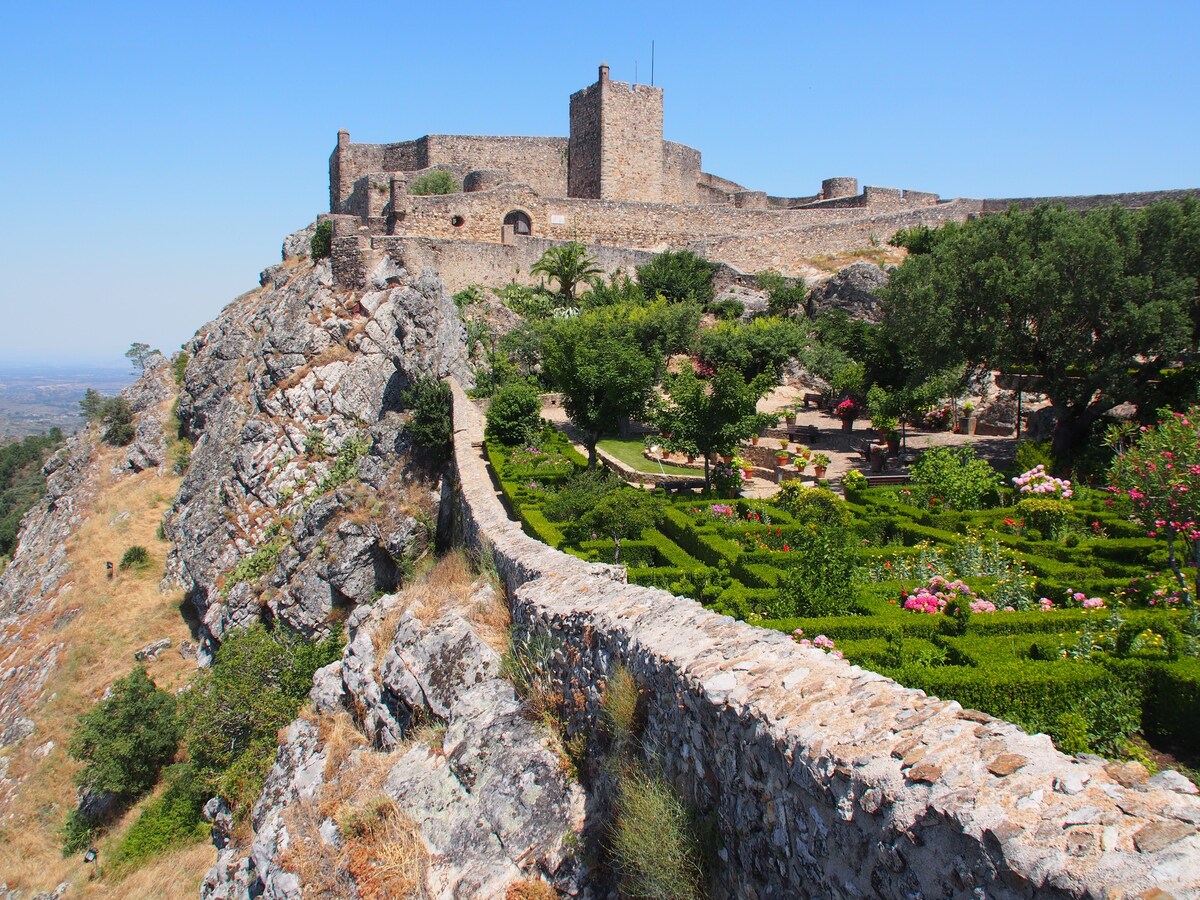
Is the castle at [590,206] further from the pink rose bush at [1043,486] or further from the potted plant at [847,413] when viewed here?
the pink rose bush at [1043,486]

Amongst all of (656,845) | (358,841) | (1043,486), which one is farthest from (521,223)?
(656,845)

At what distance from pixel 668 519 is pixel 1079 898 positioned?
1100 centimetres

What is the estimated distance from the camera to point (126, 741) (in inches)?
682

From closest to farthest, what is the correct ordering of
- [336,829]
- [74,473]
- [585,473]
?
[336,829] → [585,473] → [74,473]

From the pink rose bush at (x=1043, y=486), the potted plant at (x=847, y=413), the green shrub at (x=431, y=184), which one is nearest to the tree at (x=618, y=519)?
the pink rose bush at (x=1043, y=486)

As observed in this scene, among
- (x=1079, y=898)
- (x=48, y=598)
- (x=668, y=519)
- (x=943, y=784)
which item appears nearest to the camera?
(x=1079, y=898)

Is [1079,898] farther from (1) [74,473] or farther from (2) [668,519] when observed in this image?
(1) [74,473]

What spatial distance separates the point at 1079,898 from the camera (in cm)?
258

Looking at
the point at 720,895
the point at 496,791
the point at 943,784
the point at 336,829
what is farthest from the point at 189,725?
the point at 943,784

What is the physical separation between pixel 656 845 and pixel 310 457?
21585mm

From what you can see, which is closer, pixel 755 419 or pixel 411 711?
pixel 411 711

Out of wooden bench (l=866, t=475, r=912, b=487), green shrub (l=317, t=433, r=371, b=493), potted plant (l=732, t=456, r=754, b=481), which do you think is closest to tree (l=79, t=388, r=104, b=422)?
green shrub (l=317, t=433, r=371, b=493)

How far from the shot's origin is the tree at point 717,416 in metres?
16.2

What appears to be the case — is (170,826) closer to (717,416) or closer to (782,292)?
(717,416)
